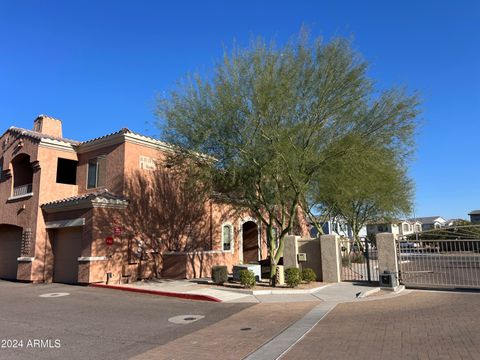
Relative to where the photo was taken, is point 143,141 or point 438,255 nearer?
point 438,255

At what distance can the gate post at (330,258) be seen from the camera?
17.7 meters

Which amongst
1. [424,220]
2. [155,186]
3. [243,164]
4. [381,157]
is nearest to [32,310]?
[243,164]

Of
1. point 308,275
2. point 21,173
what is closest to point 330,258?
point 308,275

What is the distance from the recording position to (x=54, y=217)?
66.1ft

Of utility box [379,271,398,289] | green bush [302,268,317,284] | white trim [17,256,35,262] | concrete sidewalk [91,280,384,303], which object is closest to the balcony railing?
white trim [17,256,35,262]

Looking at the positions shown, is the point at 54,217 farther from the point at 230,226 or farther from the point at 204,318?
the point at 204,318

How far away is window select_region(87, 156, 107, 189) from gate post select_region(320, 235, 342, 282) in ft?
36.6

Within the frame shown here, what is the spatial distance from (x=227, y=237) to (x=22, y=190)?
11.6 meters

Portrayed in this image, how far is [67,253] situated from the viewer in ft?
64.5

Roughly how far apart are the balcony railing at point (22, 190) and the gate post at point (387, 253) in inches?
685

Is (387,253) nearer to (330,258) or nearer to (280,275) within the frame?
(330,258)

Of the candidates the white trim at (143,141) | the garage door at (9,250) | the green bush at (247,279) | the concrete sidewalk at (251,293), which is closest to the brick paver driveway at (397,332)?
the concrete sidewalk at (251,293)

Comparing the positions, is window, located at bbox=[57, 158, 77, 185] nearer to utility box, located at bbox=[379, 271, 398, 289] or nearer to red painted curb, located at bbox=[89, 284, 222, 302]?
red painted curb, located at bbox=[89, 284, 222, 302]

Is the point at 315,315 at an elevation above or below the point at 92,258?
below
